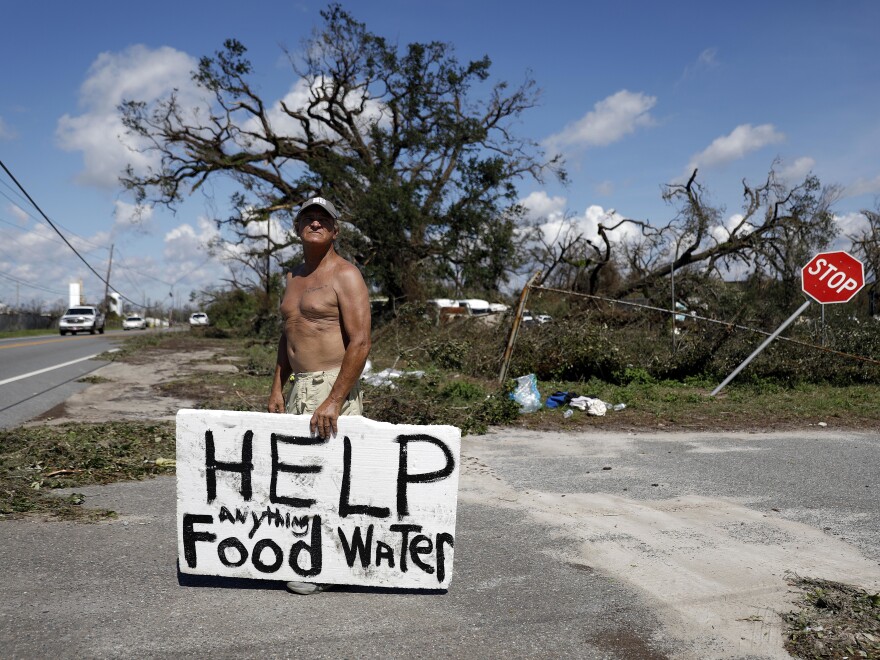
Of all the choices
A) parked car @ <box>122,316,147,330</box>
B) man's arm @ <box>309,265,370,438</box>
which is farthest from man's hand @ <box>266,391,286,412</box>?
parked car @ <box>122,316,147,330</box>

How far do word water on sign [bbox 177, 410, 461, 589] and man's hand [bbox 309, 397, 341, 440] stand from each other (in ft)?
0.17

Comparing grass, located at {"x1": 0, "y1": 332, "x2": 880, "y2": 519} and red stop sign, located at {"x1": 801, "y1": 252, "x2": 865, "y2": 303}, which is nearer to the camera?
grass, located at {"x1": 0, "y1": 332, "x2": 880, "y2": 519}

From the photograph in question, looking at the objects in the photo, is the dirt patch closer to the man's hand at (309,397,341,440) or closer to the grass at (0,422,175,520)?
the grass at (0,422,175,520)

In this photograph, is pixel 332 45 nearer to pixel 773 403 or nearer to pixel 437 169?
pixel 437 169

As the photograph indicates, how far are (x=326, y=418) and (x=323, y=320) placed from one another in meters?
0.60

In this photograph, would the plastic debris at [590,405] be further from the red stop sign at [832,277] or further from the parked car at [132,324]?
the parked car at [132,324]

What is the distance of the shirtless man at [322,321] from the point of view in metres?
3.80

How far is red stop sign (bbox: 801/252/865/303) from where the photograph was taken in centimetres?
1091

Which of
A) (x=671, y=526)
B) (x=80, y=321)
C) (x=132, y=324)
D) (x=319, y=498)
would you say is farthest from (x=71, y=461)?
(x=132, y=324)

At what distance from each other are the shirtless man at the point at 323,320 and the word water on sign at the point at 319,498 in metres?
0.28

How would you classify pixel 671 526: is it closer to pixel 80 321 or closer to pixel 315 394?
pixel 315 394

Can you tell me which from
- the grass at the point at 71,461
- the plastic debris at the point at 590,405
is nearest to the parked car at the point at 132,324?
the grass at the point at 71,461

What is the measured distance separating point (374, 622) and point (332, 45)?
27423 millimetres

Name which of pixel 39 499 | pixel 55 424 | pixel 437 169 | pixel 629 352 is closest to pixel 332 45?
pixel 437 169
